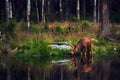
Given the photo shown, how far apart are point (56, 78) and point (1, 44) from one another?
13705 millimetres

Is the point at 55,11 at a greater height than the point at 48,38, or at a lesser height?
greater

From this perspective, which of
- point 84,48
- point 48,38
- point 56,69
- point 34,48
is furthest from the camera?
point 48,38

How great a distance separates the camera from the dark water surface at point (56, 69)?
76.8 feet

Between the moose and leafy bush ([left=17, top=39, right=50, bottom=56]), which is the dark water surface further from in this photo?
leafy bush ([left=17, top=39, right=50, bottom=56])

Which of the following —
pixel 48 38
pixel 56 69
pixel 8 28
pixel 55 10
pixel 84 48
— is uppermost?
pixel 55 10

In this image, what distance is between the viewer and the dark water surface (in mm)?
23422

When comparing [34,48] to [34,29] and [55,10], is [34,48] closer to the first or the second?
[34,29]

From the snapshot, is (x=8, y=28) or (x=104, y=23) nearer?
(x=8, y=28)

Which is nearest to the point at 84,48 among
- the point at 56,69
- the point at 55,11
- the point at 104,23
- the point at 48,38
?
the point at 48,38

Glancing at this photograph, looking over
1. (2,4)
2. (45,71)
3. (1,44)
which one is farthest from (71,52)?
(2,4)

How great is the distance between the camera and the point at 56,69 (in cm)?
2695

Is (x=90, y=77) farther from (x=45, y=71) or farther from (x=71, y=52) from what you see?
(x=71, y=52)

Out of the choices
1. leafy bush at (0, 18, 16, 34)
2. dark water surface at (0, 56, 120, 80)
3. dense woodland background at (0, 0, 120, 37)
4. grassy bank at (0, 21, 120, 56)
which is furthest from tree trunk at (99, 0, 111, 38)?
dense woodland background at (0, 0, 120, 37)

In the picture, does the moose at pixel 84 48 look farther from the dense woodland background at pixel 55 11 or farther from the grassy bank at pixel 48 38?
the dense woodland background at pixel 55 11
